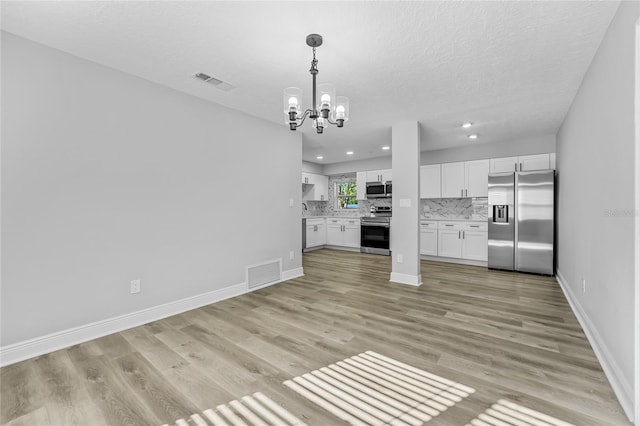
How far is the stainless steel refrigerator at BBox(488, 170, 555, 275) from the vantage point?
15.3 ft

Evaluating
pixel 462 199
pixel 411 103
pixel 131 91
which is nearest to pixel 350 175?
pixel 462 199

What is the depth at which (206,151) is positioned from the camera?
340cm

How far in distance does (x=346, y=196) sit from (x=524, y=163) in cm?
432

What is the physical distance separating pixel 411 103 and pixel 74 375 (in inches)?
163

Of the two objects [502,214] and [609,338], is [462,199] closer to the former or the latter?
[502,214]

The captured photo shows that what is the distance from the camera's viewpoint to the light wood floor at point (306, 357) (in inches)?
64.1

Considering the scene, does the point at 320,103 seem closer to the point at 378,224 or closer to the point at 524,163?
the point at 524,163

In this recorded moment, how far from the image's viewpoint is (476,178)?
568 cm

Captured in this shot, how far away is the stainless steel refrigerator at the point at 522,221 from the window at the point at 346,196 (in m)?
3.70

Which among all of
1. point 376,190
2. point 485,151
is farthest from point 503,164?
point 376,190

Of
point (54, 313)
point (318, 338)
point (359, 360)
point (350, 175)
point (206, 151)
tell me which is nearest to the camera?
point (359, 360)

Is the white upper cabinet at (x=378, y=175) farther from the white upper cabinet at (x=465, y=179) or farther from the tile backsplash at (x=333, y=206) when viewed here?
the white upper cabinet at (x=465, y=179)

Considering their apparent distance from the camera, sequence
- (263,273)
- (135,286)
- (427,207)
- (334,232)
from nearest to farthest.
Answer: (135,286)
(263,273)
(427,207)
(334,232)

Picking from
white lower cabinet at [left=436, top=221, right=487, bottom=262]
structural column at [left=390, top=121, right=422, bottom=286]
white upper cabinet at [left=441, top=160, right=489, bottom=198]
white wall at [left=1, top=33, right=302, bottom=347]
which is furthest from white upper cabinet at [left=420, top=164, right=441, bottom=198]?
white wall at [left=1, top=33, right=302, bottom=347]
